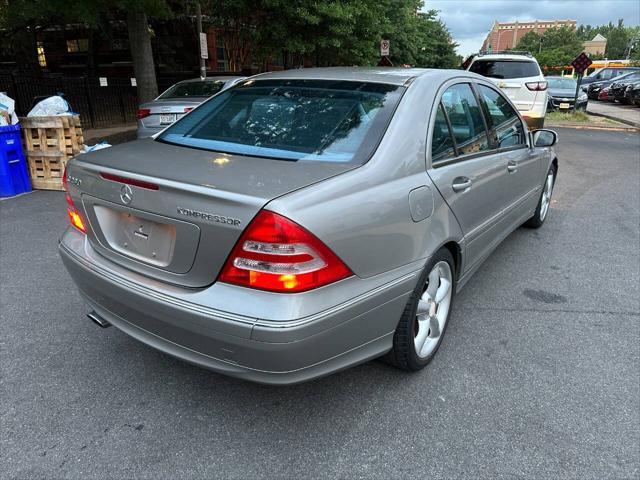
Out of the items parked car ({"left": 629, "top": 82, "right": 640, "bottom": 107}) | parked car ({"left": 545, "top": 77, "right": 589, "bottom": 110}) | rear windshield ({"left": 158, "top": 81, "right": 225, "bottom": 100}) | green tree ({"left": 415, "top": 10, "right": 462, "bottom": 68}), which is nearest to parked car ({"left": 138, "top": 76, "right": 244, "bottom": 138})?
rear windshield ({"left": 158, "top": 81, "right": 225, "bottom": 100})

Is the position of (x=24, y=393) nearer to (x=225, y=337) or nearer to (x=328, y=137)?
(x=225, y=337)

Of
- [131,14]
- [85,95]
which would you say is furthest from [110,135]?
[85,95]

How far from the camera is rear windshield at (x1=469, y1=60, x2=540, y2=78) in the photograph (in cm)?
1246

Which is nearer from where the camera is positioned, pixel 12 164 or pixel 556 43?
pixel 12 164

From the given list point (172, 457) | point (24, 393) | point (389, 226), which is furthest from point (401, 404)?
point (24, 393)

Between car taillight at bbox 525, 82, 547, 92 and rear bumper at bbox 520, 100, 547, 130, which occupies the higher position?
car taillight at bbox 525, 82, 547, 92

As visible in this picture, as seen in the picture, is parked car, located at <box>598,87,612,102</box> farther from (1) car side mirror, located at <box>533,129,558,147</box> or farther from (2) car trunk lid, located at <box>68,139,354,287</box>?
(2) car trunk lid, located at <box>68,139,354,287</box>

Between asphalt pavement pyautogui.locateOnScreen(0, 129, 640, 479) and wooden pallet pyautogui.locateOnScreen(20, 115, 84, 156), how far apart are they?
372 cm

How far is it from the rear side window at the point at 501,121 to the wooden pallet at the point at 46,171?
19.7 ft

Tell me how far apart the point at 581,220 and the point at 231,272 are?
211 inches

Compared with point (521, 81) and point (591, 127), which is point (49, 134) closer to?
point (521, 81)

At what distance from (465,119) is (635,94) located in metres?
23.2

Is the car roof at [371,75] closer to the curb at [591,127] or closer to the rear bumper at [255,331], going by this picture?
the rear bumper at [255,331]

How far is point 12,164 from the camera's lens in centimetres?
691
